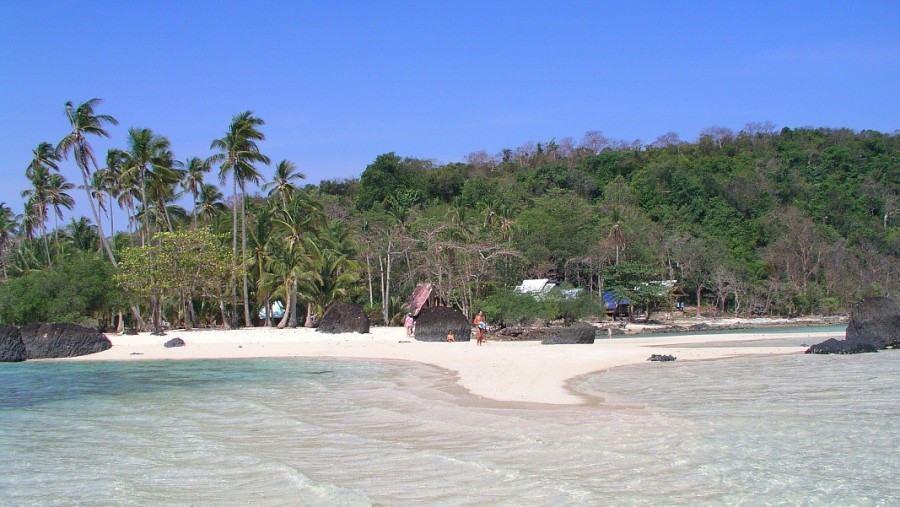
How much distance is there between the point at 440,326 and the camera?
1101 inches

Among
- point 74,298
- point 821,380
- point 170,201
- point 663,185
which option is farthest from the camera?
point 663,185

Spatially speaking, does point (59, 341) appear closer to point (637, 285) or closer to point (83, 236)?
point (83, 236)

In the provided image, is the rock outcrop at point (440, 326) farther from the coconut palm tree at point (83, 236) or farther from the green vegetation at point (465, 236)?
the coconut palm tree at point (83, 236)

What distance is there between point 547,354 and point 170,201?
31141 millimetres

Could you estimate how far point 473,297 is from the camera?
40.5 metres

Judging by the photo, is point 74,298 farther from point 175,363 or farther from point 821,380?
point 821,380

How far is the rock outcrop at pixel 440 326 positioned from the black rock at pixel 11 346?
13.6 m

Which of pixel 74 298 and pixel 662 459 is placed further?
pixel 74 298

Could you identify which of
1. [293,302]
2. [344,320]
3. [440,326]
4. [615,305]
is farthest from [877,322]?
[615,305]

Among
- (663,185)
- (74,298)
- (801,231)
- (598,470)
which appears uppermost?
(663,185)

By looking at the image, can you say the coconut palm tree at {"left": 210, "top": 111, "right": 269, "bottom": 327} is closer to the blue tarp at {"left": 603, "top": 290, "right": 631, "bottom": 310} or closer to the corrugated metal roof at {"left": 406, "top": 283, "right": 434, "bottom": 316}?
the corrugated metal roof at {"left": 406, "top": 283, "right": 434, "bottom": 316}

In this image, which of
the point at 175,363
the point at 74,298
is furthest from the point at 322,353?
the point at 74,298

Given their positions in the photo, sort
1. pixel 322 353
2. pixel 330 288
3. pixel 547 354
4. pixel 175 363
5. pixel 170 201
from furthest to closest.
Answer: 1. pixel 170 201
2. pixel 330 288
3. pixel 322 353
4. pixel 175 363
5. pixel 547 354

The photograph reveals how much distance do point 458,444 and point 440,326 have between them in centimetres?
1978
